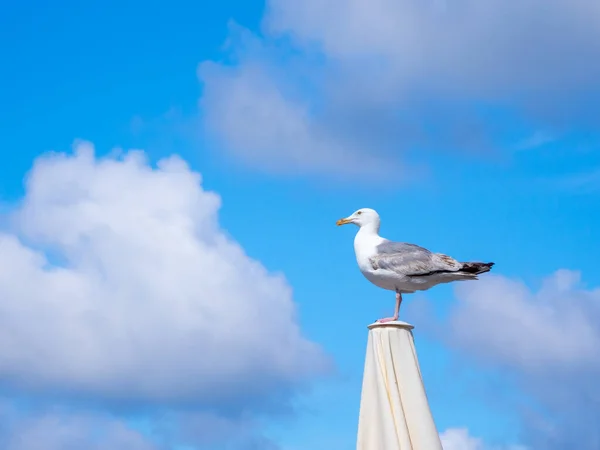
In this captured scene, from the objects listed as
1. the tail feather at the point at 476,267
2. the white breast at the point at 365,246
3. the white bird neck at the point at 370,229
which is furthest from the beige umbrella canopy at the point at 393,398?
the white bird neck at the point at 370,229

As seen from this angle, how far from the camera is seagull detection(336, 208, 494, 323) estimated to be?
1095 cm

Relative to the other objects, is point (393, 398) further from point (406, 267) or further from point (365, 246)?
point (365, 246)

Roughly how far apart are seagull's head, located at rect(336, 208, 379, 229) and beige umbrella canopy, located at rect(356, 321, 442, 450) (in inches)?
76.4

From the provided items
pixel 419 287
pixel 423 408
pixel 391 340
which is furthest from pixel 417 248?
pixel 423 408

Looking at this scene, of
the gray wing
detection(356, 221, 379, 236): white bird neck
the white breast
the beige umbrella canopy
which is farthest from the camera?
detection(356, 221, 379, 236): white bird neck

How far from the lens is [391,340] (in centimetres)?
1037

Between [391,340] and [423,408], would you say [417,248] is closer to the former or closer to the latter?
[391,340]

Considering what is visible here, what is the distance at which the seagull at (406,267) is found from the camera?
10953 millimetres

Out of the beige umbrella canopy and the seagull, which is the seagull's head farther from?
the beige umbrella canopy

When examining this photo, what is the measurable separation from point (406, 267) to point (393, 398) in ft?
6.48

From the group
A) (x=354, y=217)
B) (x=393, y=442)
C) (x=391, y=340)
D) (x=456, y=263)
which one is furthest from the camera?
(x=354, y=217)

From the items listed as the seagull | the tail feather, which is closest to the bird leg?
the seagull

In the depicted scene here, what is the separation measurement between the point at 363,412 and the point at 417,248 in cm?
264

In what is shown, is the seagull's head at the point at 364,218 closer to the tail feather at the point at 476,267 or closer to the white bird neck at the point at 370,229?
the white bird neck at the point at 370,229
